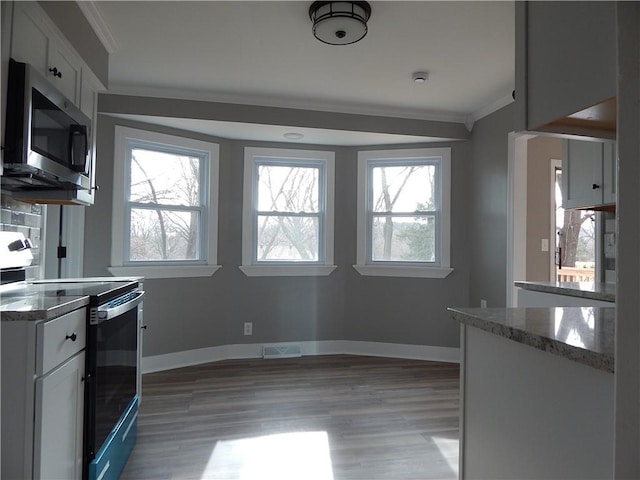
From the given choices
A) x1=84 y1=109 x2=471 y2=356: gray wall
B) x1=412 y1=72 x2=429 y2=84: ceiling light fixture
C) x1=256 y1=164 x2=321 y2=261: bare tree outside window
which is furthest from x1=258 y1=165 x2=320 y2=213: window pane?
x1=412 y1=72 x2=429 y2=84: ceiling light fixture

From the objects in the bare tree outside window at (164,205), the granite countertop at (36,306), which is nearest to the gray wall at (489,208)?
the bare tree outside window at (164,205)

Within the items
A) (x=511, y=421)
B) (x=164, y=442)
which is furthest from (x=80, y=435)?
(x=511, y=421)

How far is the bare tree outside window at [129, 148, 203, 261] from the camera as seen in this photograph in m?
3.73

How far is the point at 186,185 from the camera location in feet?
13.1

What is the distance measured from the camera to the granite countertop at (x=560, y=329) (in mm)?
847

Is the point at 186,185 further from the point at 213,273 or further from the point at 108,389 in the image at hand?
the point at 108,389

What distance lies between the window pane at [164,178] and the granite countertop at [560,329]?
10.4ft

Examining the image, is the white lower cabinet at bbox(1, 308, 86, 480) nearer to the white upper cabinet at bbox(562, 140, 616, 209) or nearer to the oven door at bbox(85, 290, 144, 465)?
the oven door at bbox(85, 290, 144, 465)

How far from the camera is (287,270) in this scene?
4344 mm

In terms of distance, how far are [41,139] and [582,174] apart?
2.96 metres

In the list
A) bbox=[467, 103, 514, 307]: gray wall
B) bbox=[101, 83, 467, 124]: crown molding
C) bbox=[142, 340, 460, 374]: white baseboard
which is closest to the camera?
bbox=[101, 83, 467, 124]: crown molding

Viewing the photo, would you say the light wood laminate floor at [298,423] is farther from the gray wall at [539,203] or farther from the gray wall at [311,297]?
the gray wall at [539,203]

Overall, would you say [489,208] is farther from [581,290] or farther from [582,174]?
[581,290]

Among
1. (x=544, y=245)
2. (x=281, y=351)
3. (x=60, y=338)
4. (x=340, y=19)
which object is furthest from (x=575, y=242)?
(x=60, y=338)
